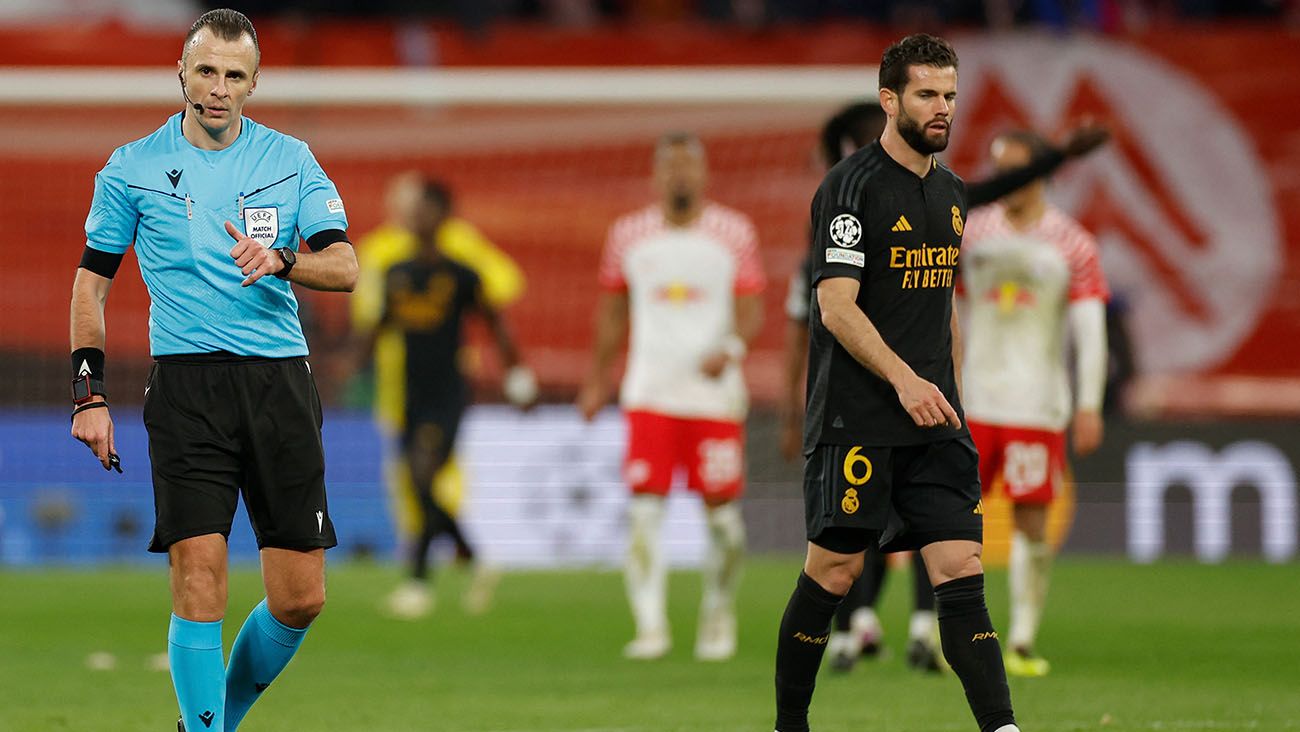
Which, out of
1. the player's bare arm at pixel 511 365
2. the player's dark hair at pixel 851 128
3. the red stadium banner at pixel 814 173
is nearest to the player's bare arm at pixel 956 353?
the player's dark hair at pixel 851 128

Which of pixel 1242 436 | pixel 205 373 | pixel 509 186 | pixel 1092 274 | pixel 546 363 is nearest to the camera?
pixel 205 373

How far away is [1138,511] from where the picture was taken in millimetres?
16938

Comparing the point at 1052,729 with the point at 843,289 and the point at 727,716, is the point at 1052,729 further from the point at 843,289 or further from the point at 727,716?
the point at 843,289

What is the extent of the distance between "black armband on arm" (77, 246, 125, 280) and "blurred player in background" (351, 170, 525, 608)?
7.50 m

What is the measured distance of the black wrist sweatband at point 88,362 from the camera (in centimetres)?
636

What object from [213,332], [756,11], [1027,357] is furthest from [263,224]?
[756,11]

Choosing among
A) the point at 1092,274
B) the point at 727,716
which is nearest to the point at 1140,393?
the point at 1092,274

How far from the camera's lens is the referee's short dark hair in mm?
6441

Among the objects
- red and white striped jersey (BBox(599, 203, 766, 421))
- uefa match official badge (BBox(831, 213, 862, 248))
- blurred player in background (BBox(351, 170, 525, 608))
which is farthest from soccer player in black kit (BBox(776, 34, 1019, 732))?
blurred player in background (BBox(351, 170, 525, 608))

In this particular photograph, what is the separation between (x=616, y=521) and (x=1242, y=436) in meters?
5.22

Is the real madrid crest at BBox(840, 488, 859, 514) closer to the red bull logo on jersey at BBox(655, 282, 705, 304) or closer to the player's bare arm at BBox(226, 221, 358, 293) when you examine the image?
the player's bare arm at BBox(226, 221, 358, 293)

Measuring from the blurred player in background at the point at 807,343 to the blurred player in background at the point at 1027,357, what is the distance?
384mm

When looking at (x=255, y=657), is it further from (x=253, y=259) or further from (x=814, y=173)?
(x=814, y=173)

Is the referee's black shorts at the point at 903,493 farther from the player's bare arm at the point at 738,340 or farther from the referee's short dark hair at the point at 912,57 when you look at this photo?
the player's bare arm at the point at 738,340
